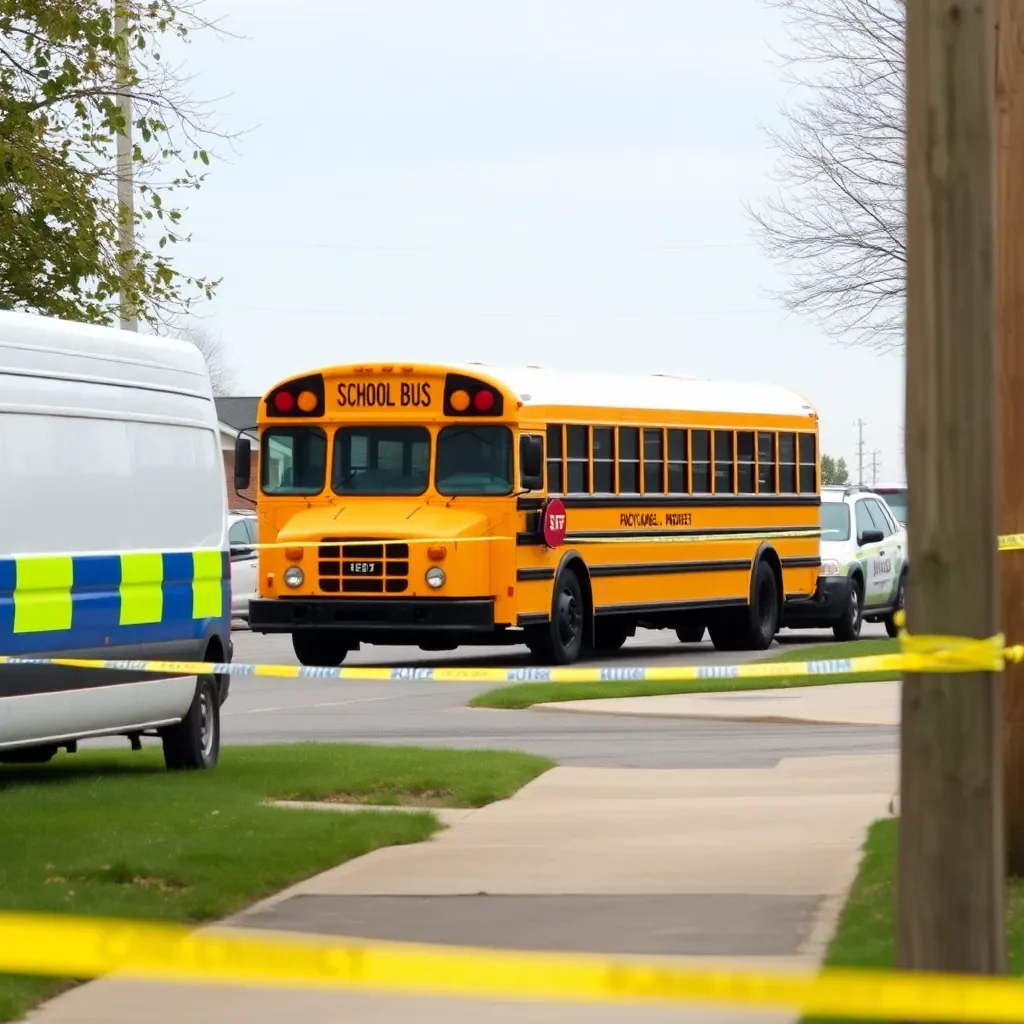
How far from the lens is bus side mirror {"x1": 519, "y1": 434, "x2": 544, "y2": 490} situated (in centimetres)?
2352

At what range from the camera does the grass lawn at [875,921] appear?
7445 mm

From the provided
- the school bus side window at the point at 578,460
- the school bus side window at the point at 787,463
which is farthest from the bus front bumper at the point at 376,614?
the school bus side window at the point at 787,463

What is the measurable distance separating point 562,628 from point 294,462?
3.05 metres

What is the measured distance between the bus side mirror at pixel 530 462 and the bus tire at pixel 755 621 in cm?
532

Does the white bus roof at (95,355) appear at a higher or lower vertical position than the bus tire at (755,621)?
higher

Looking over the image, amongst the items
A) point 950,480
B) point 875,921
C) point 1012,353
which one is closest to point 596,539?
point 1012,353

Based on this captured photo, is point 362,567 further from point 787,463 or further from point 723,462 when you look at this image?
point 787,463

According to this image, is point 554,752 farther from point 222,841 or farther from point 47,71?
point 47,71

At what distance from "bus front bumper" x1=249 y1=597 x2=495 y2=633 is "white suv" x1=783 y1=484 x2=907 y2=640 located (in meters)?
7.64

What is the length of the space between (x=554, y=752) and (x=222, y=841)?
579cm

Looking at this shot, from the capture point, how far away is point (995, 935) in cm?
538

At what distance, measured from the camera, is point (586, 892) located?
30.8ft

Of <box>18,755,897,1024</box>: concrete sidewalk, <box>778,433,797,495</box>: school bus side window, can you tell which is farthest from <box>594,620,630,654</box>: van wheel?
<box>18,755,897,1024</box>: concrete sidewalk

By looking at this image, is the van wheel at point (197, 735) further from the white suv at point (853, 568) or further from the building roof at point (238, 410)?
the building roof at point (238, 410)
